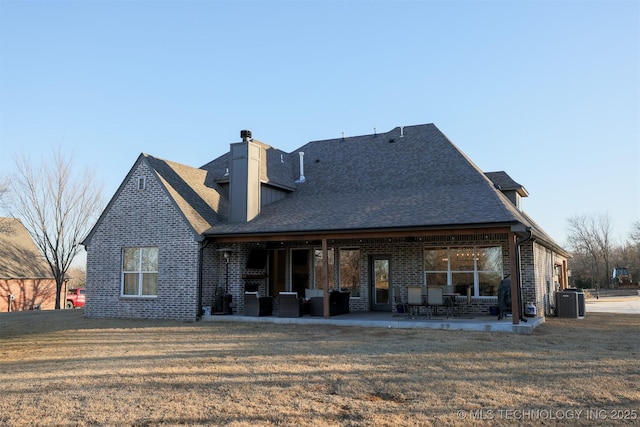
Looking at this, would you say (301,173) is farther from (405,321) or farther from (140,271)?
(405,321)

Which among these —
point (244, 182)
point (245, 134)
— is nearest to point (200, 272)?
point (244, 182)

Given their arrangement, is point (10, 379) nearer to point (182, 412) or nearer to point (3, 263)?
point (182, 412)

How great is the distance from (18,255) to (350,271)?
78.4ft

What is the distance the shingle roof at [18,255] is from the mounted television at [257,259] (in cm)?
1924

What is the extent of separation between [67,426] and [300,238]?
10.2 m

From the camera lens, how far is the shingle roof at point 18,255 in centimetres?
2895

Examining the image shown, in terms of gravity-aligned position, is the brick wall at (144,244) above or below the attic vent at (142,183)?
below

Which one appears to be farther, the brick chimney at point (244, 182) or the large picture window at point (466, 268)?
the brick chimney at point (244, 182)

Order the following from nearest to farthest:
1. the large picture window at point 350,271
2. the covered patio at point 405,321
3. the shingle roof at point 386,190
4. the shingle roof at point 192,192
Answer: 1. the covered patio at point 405,321
2. the shingle roof at point 386,190
3. the shingle roof at point 192,192
4. the large picture window at point 350,271

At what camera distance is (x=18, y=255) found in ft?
99.2

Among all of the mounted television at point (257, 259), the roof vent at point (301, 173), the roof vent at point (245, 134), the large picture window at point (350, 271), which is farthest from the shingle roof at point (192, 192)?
the large picture window at point (350, 271)

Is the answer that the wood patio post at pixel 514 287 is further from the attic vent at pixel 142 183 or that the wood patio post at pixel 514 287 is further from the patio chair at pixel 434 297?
the attic vent at pixel 142 183

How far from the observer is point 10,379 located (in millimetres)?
7180

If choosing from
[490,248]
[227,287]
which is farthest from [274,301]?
[490,248]
